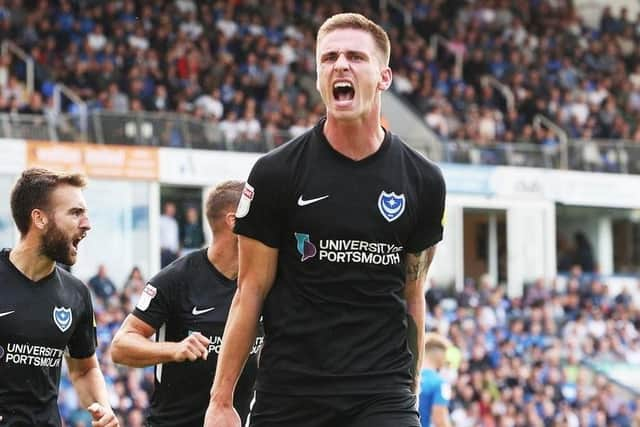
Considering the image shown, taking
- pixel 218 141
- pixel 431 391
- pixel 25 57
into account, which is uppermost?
pixel 25 57

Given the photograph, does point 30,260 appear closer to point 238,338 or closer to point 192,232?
point 238,338

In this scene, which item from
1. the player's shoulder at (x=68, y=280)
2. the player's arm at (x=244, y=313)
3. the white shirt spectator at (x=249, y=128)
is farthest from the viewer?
the white shirt spectator at (x=249, y=128)

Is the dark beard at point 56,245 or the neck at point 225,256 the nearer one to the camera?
the dark beard at point 56,245

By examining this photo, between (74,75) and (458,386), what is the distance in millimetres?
7649

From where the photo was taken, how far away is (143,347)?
770cm

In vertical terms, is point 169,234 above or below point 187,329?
above

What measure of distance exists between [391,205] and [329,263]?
310mm

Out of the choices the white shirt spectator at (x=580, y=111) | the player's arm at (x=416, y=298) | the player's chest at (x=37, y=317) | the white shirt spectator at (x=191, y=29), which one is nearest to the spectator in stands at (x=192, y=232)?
the white shirt spectator at (x=191, y=29)

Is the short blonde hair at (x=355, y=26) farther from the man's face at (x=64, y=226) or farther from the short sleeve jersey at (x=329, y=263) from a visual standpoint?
the man's face at (x=64, y=226)

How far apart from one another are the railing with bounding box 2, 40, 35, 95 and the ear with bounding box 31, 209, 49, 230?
16.8 metres

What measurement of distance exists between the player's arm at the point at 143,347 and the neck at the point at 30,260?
1.60 feet

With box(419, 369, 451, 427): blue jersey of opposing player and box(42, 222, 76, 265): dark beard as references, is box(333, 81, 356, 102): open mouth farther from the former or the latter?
box(419, 369, 451, 427): blue jersey of opposing player

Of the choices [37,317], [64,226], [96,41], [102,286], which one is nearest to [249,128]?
[96,41]

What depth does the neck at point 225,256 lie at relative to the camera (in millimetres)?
8148
